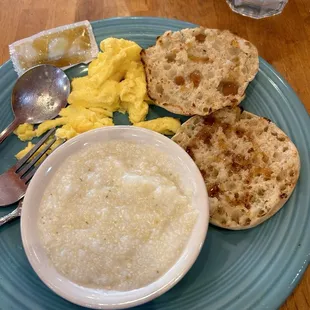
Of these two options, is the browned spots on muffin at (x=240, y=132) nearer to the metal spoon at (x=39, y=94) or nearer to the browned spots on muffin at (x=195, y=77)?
the browned spots on muffin at (x=195, y=77)

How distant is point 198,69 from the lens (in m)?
1.92

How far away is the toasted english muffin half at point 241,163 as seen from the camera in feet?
5.29

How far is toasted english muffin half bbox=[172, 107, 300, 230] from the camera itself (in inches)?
63.5

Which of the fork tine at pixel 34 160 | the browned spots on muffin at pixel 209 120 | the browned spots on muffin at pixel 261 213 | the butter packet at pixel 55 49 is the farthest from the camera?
the butter packet at pixel 55 49

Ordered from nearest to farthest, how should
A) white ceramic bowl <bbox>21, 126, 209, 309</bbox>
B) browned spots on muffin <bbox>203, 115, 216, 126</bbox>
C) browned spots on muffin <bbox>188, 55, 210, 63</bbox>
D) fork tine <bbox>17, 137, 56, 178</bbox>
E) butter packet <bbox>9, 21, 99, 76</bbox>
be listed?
white ceramic bowl <bbox>21, 126, 209, 309</bbox> < fork tine <bbox>17, 137, 56, 178</bbox> < browned spots on muffin <bbox>203, 115, 216, 126</bbox> < browned spots on muffin <bbox>188, 55, 210, 63</bbox> < butter packet <bbox>9, 21, 99, 76</bbox>

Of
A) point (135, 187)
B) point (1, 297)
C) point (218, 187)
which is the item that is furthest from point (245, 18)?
point (1, 297)

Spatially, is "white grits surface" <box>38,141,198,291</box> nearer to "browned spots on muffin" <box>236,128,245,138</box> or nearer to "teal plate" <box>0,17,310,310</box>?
"teal plate" <box>0,17,310,310</box>

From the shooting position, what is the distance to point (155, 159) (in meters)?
1.61

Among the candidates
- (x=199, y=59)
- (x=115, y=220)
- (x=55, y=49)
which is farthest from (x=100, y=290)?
(x=55, y=49)

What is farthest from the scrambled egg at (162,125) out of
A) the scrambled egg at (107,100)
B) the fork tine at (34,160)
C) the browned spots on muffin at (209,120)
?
the fork tine at (34,160)

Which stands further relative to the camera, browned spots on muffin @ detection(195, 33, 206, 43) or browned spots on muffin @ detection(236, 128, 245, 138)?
browned spots on muffin @ detection(195, 33, 206, 43)

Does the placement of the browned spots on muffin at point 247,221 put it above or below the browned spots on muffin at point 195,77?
below

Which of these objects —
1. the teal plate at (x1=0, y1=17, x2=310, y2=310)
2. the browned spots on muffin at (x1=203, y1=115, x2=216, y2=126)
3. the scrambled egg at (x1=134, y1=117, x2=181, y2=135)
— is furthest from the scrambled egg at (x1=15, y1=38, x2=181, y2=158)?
the teal plate at (x1=0, y1=17, x2=310, y2=310)

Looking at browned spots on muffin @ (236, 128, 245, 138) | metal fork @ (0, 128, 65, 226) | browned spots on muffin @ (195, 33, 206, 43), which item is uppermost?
browned spots on muffin @ (195, 33, 206, 43)
